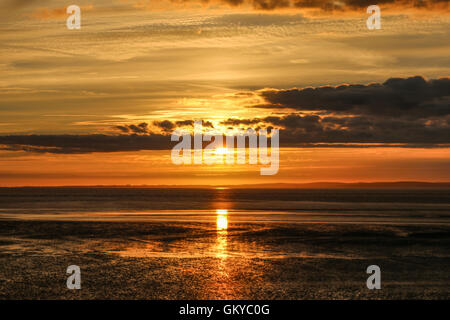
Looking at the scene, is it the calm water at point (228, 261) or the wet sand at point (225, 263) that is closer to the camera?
the wet sand at point (225, 263)

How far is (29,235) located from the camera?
50.4 m

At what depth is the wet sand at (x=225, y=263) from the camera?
26.7 meters

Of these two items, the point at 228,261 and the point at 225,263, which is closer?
the point at 225,263

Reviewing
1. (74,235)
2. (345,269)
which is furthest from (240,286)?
(74,235)

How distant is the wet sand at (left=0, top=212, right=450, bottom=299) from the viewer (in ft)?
87.7

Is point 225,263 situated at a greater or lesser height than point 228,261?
greater

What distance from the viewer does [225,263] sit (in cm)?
3428

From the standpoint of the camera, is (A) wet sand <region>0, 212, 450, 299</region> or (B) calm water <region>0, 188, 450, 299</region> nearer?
(A) wet sand <region>0, 212, 450, 299</region>
